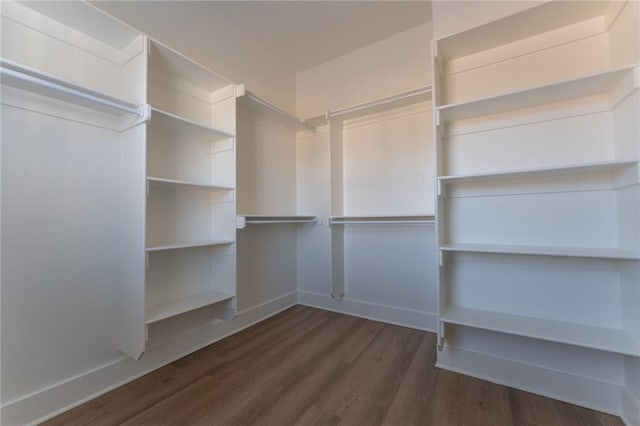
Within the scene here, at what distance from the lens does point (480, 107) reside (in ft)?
5.89

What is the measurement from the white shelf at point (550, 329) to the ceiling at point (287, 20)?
2560 millimetres

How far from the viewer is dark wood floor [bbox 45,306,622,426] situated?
Result: 4.71ft

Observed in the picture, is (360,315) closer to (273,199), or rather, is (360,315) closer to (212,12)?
(273,199)

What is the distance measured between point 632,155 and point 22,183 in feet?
10.5

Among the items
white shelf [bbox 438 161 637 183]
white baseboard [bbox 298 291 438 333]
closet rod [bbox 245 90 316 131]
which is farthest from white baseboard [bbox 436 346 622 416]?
closet rod [bbox 245 90 316 131]

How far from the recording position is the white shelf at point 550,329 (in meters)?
1.37

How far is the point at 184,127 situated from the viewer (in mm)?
1931

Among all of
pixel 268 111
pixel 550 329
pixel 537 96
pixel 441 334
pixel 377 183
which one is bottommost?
pixel 441 334

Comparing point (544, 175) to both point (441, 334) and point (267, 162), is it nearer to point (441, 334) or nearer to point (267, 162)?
point (441, 334)

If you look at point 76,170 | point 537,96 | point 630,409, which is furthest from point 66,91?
point 630,409

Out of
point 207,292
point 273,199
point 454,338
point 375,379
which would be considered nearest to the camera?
point 375,379

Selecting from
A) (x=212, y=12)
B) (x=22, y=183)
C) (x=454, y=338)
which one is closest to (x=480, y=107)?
(x=454, y=338)

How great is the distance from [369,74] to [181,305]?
284cm

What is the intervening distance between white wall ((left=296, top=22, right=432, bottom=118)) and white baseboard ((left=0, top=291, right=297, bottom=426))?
2.55m
